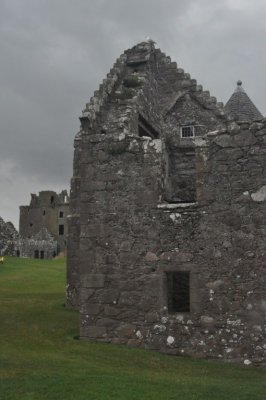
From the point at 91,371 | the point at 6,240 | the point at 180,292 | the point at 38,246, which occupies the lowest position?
the point at 91,371

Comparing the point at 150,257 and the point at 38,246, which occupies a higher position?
the point at 38,246

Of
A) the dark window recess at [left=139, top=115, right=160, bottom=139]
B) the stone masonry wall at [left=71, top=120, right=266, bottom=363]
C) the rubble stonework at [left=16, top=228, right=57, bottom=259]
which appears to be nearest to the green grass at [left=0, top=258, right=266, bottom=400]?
the stone masonry wall at [left=71, top=120, right=266, bottom=363]

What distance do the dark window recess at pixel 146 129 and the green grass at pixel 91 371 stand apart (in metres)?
6.56

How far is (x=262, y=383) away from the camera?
9688 millimetres

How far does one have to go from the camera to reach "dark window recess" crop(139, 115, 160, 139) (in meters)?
16.8

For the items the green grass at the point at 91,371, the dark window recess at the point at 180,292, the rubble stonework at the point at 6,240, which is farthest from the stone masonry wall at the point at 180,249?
the rubble stonework at the point at 6,240

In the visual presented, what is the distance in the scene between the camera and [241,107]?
66.8 feet

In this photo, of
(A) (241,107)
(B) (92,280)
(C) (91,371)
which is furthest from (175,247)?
(A) (241,107)

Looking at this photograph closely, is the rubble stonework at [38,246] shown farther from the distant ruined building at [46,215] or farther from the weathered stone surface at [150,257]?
the weathered stone surface at [150,257]

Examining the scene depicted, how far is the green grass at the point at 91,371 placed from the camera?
27.2 ft

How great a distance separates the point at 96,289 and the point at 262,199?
16.0 feet

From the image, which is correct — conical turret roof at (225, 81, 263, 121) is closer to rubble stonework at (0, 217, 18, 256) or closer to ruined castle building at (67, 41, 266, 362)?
ruined castle building at (67, 41, 266, 362)

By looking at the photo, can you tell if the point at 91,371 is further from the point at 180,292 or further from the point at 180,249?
the point at 180,292

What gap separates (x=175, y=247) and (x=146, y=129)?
5827mm
